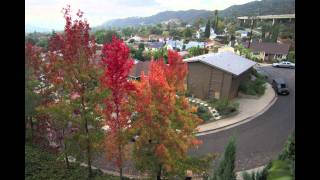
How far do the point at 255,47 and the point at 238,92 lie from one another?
91.8 ft

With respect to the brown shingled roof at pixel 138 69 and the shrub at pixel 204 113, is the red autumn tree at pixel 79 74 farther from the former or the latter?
the brown shingled roof at pixel 138 69

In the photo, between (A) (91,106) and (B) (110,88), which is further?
(A) (91,106)

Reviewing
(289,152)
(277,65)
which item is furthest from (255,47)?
(289,152)

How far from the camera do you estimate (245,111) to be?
88.9 feet

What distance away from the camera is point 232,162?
10.4 metres

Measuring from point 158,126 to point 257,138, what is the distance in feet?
37.6

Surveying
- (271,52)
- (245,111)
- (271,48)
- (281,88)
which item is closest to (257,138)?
(245,111)

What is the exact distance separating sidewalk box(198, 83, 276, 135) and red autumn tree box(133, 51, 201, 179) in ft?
31.7

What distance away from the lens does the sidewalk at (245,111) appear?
2347 centimetres

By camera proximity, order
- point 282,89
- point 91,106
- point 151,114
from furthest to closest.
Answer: point 282,89 → point 91,106 → point 151,114

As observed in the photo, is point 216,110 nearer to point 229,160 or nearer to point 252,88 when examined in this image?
point 252,88

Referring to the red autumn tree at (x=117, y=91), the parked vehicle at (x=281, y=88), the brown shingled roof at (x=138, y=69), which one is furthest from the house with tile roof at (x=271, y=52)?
the red autumn tree at (x=117, y=91)
